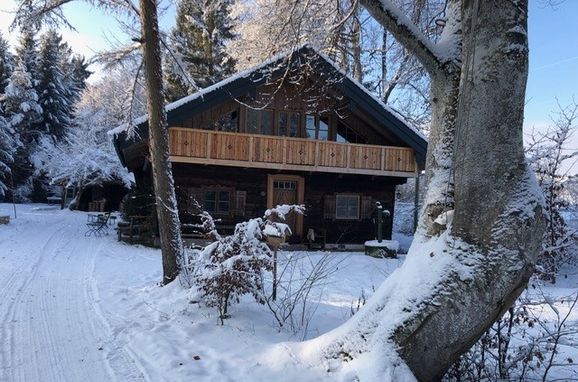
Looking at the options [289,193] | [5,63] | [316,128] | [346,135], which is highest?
[5,63]

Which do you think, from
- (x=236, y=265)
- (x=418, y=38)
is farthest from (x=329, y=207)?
(x=418, y=38)

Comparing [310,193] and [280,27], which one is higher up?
[280,27]

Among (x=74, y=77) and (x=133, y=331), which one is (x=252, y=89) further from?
(x=74, y=77)

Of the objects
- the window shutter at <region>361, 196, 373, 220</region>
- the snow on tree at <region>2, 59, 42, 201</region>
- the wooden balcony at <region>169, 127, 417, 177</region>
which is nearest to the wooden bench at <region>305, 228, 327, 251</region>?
the window shutter at <region>361, 196, 373, 220</region>

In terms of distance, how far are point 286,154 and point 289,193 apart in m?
2.45

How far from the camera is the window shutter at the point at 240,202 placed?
17.5 m

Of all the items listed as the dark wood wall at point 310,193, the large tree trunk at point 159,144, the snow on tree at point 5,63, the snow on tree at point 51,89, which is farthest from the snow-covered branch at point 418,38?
the snow on tree at point 5,63

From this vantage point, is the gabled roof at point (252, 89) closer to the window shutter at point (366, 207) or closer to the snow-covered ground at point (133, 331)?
the window shutter at point (366, 207)

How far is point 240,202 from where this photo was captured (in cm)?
1750

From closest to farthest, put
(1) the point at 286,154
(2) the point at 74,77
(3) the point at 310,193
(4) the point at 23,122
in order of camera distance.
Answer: (1) the point at 286,154, (3) the point at 310,193, (4) the point at 23,122, (2) the point at 74,77

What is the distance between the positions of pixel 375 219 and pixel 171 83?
16.3 meters

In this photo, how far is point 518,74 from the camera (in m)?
3.39

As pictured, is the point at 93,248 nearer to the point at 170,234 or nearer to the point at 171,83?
the point at 170,234

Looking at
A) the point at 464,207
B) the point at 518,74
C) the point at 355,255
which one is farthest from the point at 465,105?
the point at 355,255
